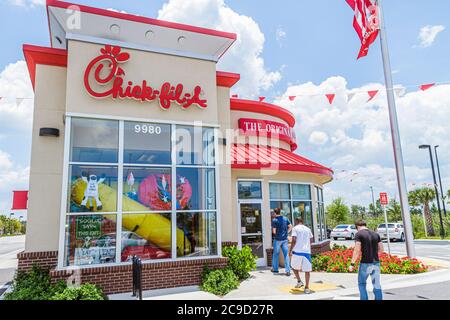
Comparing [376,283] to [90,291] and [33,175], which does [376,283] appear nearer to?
[90,291]

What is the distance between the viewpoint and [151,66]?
27.4ft

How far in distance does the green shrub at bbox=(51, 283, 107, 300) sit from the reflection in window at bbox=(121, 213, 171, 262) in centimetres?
119

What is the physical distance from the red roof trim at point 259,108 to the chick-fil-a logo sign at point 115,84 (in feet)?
14.6

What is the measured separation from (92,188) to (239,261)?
4474 millimetres

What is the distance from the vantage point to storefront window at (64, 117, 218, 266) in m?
7.38

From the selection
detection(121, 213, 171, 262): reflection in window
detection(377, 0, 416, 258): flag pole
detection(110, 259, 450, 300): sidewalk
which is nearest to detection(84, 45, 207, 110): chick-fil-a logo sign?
detection(121, 213, 171, 262): reflection in window

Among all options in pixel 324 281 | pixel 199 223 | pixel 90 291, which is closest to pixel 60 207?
pixel 90 291

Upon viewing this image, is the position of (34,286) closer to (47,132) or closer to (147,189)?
(147,189)

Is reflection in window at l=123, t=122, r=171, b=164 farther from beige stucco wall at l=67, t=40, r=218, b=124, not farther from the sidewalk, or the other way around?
the sidewalk

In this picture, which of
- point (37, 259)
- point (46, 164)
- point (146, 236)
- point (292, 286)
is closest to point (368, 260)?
point (292, 286)

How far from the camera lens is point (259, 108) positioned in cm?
1293

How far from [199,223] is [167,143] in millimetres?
2420
